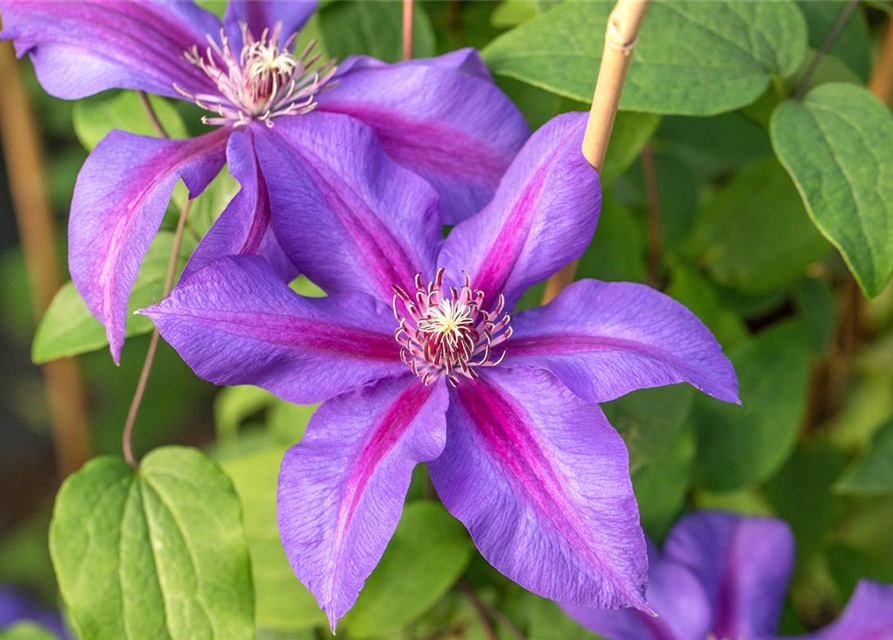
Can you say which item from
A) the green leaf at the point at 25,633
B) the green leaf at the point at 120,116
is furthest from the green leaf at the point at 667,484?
the green leaf at the point at 25,633

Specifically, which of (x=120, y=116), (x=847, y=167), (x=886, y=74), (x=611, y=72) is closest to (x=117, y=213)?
(x=120, y=116)

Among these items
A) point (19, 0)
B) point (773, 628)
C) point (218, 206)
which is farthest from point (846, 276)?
point (19, 0)

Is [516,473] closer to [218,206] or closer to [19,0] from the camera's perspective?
[218,206]

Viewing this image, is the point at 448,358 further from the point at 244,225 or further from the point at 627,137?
the point at 627,137

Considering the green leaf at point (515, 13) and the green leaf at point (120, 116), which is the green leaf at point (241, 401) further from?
the green leaf at point (515, 13)

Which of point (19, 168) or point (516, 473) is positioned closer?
point (516, 473)

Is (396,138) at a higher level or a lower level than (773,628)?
higher

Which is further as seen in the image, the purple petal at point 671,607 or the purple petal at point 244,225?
the purple petal at point 671,607
